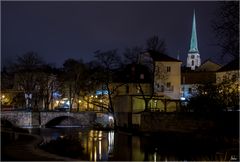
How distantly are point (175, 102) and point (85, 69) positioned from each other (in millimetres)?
24592

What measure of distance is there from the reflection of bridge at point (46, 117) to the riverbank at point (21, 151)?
34.4 meters

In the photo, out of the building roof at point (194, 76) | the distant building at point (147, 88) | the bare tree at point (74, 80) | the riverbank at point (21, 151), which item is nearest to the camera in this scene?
the riverbank at point (21, 151)

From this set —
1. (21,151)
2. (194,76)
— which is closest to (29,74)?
(194,76)

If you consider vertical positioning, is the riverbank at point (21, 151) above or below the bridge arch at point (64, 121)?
below

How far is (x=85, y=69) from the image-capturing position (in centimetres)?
8225

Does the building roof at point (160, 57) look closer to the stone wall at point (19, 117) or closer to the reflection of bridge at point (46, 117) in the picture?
the reflection of bridge at point (46, 117)

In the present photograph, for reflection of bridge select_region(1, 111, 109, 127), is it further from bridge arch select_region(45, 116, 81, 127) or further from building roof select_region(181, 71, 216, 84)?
building roof select_region(181, 71, 216, 84)

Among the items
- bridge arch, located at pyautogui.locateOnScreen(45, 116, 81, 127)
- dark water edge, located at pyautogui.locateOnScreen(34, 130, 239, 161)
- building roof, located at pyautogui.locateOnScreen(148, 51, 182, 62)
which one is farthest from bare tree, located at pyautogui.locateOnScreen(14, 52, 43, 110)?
dark water edge, located at pyautogui.locateOnScreen(34, 130, 239, 161)

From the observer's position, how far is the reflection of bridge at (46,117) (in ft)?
222

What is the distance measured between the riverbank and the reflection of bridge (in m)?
34.4

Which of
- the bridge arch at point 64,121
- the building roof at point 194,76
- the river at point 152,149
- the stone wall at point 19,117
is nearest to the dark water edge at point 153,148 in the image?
the river at point 152,149

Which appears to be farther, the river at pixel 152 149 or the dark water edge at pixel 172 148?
the dark water edge at pixel 172 148

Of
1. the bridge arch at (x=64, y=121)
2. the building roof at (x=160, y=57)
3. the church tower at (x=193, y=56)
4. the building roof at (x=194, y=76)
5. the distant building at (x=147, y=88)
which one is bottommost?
Result: the bridge arch at (x=64, y=121)

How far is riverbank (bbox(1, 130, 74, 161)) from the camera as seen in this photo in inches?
930
